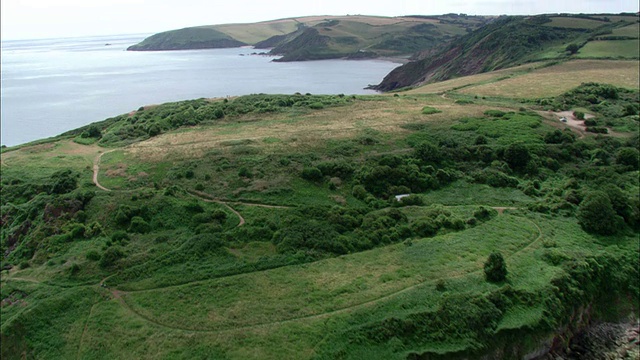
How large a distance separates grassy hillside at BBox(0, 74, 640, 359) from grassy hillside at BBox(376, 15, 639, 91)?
2699 inches

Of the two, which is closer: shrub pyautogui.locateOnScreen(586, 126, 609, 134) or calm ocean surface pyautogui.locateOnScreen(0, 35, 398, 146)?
shrub pyautogui.locateOnScreen(586, 126, 609, 134)

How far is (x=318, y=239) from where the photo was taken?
37562 mm

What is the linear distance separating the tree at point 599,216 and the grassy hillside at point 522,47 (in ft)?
310

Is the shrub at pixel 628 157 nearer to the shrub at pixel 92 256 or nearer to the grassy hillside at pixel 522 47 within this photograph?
the shrub at pixel 92 256

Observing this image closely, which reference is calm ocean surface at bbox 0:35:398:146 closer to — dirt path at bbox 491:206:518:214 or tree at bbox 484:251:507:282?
dirt path at bbox 491:206:518:214

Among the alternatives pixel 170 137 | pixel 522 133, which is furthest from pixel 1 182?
pixel 522 133

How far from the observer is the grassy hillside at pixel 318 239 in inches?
1121

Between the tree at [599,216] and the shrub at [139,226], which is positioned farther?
the tree at [599,216]

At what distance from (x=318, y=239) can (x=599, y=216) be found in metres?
27.0

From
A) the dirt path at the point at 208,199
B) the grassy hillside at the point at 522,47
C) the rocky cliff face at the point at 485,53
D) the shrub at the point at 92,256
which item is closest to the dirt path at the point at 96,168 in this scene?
the dirt path at the point at 208,199

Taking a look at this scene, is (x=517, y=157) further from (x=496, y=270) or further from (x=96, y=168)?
(x=96, y=168)

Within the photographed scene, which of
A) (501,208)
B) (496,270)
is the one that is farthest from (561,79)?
(496,270)

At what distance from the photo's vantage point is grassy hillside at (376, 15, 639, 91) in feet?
410

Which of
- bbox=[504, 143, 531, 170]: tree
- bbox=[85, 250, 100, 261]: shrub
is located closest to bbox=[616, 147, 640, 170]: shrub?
bbox=[504, 143, 531, 170]: tree
